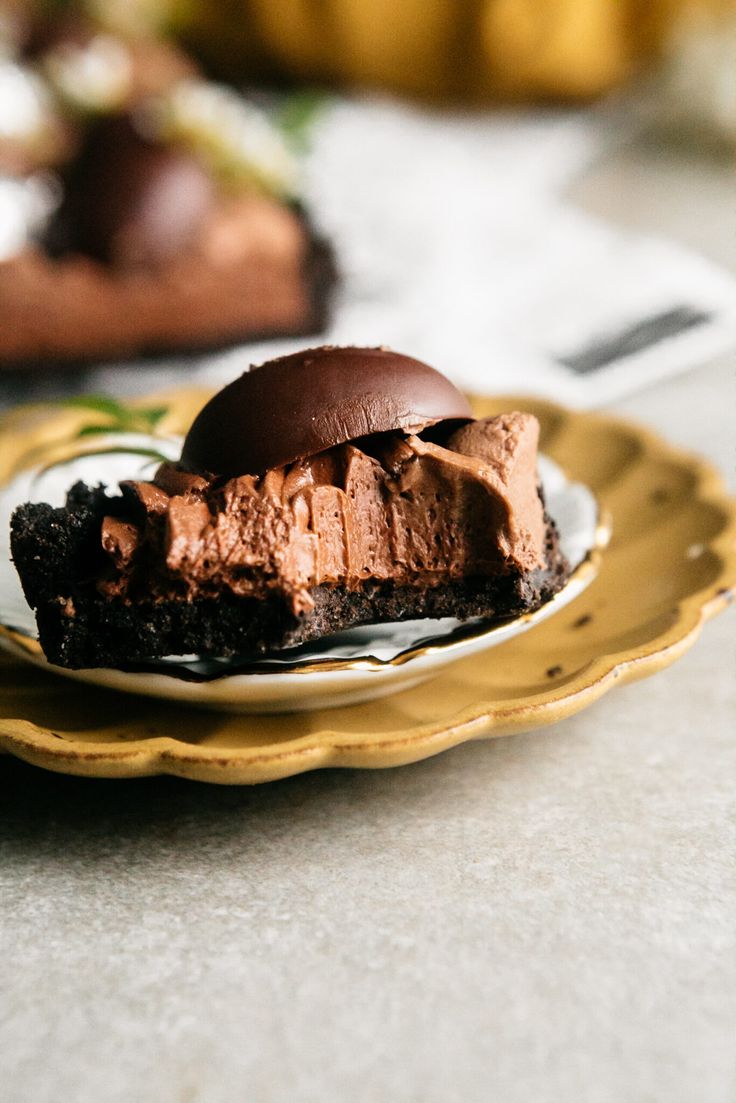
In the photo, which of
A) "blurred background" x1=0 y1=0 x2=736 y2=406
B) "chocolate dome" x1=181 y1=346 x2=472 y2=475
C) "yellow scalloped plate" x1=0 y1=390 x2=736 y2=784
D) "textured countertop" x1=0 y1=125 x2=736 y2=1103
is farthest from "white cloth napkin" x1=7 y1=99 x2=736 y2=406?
"textured countertop" x1=0 y1=125 x2=736 y2=1103

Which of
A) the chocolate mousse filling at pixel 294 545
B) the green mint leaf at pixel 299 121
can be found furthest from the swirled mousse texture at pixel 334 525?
the green mint leaf at pixel 299 121

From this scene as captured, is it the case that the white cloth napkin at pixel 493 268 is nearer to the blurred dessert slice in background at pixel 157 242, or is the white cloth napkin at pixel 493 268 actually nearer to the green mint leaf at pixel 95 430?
the blurred dessert slice in background at pixel 157 242

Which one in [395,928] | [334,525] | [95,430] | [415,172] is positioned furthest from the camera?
[415,172]

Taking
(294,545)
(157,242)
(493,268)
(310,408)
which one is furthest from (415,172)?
(294,545)

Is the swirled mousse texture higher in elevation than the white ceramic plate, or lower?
higher

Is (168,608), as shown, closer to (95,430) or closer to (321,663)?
(321,663)

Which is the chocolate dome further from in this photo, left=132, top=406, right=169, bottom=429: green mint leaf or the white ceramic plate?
left=132, top=406, right=169, bottom=429: green mint leaf

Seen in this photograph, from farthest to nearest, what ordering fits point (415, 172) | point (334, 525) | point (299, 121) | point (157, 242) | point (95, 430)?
point (415, 172), point (299, 121), point (157, 242), point (95, 430), point (334, 525)
